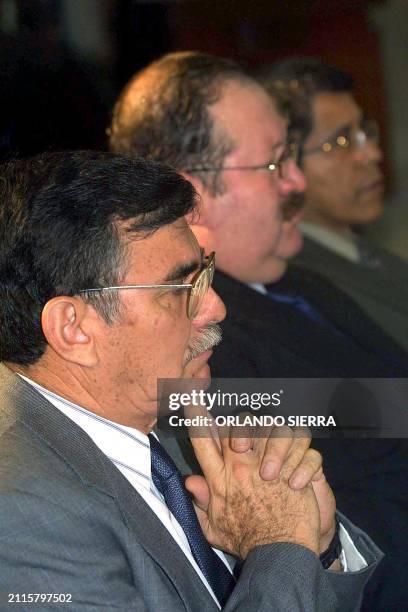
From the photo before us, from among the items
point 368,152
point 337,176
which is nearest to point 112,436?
point 337,176

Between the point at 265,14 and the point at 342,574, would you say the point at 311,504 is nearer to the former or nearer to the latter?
the point at 342,574

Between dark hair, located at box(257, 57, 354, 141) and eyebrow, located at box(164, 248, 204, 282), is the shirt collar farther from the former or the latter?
dark hair, located at box(257, 57, 354, 141)

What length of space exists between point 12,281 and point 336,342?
908 millimetres

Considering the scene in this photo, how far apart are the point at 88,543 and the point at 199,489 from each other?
0.77ft

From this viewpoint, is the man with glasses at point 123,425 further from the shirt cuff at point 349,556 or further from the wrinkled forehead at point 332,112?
the wrinkled forehead at point 332,112

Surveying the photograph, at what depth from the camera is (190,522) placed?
1.24 meters

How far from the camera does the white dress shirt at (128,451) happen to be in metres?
1.21

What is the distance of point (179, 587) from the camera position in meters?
1.13

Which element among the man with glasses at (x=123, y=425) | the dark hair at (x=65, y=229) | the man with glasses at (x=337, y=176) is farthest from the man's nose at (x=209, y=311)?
the man with glasses at (x=337, y=176)

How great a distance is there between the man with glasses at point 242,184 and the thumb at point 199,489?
439 millimetres

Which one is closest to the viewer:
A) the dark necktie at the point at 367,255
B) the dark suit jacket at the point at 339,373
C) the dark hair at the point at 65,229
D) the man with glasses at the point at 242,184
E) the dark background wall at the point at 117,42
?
the dark hair at the point at 65,229

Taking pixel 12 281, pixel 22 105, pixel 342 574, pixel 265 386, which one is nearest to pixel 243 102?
pixel 22 105

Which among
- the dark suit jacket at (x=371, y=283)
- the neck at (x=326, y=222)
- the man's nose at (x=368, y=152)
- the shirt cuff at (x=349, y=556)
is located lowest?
the dark suit jacket at (x=371, y=283)

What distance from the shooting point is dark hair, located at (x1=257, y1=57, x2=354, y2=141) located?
2727 mm
